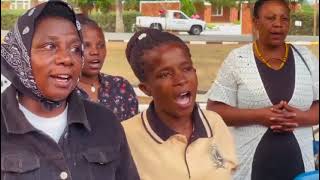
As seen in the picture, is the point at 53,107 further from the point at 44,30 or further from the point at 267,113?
the point at 267,113

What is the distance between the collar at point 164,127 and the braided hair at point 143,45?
0.14 m

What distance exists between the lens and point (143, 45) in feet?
7.37

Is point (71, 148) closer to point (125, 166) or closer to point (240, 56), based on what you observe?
point (125, 166)

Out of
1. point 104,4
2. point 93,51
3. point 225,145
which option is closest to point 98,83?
point 93,51

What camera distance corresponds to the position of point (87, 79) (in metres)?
3.00

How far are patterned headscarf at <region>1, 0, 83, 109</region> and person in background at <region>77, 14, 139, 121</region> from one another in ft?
3.54

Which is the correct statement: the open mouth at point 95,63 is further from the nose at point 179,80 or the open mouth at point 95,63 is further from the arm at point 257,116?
the nose at point 179,80

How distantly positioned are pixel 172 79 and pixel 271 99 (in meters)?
1.05

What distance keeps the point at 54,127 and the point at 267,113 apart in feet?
4.82

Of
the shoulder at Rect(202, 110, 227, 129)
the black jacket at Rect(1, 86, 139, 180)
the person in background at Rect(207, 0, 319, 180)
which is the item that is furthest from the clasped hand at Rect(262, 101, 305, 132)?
the black jacket at Rect(1, 86, 139, 180)

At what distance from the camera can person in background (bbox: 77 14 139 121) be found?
2.95 m

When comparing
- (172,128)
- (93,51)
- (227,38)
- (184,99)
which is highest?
(93,51)

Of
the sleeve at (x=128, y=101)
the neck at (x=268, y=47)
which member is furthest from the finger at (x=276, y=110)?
the sleeve at (x=128, y=101)

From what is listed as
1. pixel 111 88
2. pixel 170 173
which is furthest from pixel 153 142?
pixel 111 88
